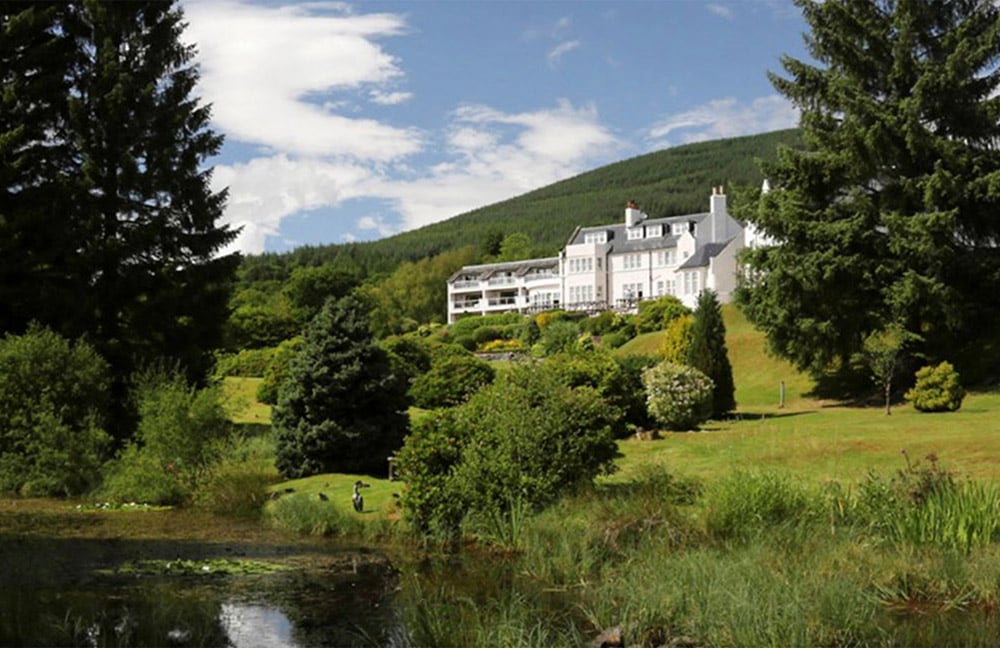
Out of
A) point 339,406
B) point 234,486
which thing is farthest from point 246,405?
point 234,486

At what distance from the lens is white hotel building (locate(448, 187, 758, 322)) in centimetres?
7188

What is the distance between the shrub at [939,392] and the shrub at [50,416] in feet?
73.0

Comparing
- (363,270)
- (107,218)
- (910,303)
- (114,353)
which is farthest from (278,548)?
(363,270)

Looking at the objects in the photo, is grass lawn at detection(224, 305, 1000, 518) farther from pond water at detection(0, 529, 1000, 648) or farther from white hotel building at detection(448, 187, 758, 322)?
white hotel building at detection(448, 187, 758, 322)

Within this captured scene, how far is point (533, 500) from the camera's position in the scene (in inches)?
607

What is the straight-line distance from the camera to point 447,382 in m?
36.6

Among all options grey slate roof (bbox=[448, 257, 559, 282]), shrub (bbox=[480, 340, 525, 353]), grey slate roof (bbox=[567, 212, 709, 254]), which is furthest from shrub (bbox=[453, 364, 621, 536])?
grey slate roof (bbox=[448, 257, 559, 282])

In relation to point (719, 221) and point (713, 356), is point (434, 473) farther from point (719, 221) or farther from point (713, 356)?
point (719, 221)

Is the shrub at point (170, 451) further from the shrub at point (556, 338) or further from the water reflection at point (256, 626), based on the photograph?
the shrub at point (556, 338)

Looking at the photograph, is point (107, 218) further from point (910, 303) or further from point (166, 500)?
point (910, 303)

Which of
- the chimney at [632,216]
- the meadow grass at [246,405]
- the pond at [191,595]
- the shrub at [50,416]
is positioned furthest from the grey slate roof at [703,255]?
the pond at [191,595]

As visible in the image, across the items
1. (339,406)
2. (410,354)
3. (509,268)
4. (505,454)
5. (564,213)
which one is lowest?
(505,454)

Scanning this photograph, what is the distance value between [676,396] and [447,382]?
12.7 metres

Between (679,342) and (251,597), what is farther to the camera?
(679,342)
